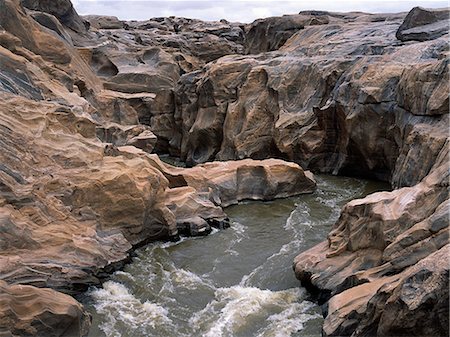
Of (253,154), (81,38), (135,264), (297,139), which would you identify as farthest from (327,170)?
(81,38)

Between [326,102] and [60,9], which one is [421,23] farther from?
[60,9]

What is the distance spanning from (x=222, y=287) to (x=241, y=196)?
7908 millimetres

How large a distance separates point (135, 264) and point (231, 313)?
4.05 metres

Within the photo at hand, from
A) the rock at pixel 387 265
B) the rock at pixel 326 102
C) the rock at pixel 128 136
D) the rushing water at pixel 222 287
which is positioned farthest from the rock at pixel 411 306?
the rock at pixel 128 136

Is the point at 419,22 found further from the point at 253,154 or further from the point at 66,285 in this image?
the point at 66,285

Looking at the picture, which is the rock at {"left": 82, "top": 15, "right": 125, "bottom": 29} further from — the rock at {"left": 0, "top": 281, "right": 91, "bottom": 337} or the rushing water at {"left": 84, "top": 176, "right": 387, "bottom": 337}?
the rock at {"left": 0, "top": 281, "right": 91, "bottom": 337}

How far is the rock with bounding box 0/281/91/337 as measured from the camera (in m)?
9.72

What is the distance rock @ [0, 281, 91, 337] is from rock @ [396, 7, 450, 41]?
20854 millimetres

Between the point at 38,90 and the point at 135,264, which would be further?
the point at 38,90

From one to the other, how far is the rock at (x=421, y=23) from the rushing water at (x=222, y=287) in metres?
10.9

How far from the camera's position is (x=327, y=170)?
26.0 metres

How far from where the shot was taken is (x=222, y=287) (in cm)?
1370

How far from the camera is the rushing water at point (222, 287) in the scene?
11.5 metres

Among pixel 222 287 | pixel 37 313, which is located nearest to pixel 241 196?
pixel 222 287
